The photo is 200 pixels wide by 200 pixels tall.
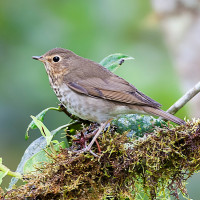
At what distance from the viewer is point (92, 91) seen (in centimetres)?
388

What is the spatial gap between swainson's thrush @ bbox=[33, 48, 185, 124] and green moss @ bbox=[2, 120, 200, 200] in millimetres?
566

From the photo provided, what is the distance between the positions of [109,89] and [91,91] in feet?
0.51

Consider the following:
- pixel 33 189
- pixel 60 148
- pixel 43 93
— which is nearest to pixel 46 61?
pixel 43 93

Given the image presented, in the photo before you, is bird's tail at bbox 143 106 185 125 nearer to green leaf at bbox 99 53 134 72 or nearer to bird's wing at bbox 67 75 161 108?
bird's wing at bbox 67 75 161 108

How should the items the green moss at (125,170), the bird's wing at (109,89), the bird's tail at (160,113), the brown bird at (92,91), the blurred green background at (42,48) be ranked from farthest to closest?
the blurred green background at (42,48), the bird's wing at (109,89), the brown bird at (92,91), the bird's tail at (160,113), the green moss at (125,170)

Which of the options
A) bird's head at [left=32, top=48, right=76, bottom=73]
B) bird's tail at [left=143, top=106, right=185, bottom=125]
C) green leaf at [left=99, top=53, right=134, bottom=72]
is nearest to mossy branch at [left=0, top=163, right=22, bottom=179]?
bird's tail at [left=143, top=106, right=185, bottom=125]

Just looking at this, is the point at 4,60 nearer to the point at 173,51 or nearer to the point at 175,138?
the point at 173,51

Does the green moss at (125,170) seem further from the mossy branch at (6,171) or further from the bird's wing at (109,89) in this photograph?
→ the bird's wing at (109,89)

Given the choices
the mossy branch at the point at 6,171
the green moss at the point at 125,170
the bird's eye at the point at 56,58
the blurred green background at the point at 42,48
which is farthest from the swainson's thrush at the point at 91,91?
the blurred green background at the point at 42,48

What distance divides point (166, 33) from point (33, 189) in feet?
10.1

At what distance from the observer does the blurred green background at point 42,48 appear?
517 centimetres

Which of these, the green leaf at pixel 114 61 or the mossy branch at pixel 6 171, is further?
the green leaf at pixel 114 61

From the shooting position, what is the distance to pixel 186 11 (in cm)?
496

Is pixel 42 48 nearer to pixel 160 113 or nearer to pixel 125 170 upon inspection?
pixel 160 113
